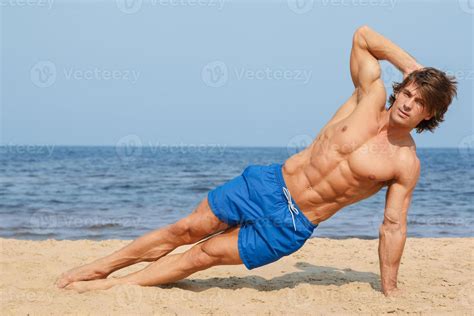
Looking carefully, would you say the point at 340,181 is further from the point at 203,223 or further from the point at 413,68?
the point at 203,223

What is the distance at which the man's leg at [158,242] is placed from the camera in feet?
15.6

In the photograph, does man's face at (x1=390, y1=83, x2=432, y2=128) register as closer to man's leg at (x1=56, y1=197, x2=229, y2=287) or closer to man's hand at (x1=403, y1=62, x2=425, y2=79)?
man's hand at (x1=403, y1=62, x2=425, y2=79)

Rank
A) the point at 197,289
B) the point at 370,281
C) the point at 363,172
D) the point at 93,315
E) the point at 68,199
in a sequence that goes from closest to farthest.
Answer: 1. the point at 93,315
2. the point at 363,172
3. the point at 197,289
4. the point at 370,281
5. the point at 68,199

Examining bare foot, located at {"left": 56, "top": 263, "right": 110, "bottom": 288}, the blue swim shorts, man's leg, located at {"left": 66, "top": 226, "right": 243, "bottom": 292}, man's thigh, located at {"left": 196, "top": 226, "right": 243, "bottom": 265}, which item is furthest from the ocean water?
the blue swim shorts

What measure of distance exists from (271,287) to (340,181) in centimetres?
131

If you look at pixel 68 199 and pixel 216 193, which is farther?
pixel 68 199

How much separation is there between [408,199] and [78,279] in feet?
8.86

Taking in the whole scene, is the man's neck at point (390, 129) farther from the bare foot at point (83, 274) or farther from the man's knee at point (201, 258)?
the bare foot at point (83, 274)

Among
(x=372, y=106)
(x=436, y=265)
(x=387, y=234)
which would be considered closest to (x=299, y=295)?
(x=387, y=234)

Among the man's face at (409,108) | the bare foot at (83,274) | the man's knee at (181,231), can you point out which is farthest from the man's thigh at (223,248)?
the man's face at (409,108)

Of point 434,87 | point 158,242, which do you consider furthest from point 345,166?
point 158,242

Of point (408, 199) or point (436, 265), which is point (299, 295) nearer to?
point (408, 199)

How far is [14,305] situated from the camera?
4.20 m

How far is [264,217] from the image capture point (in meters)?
4.58
